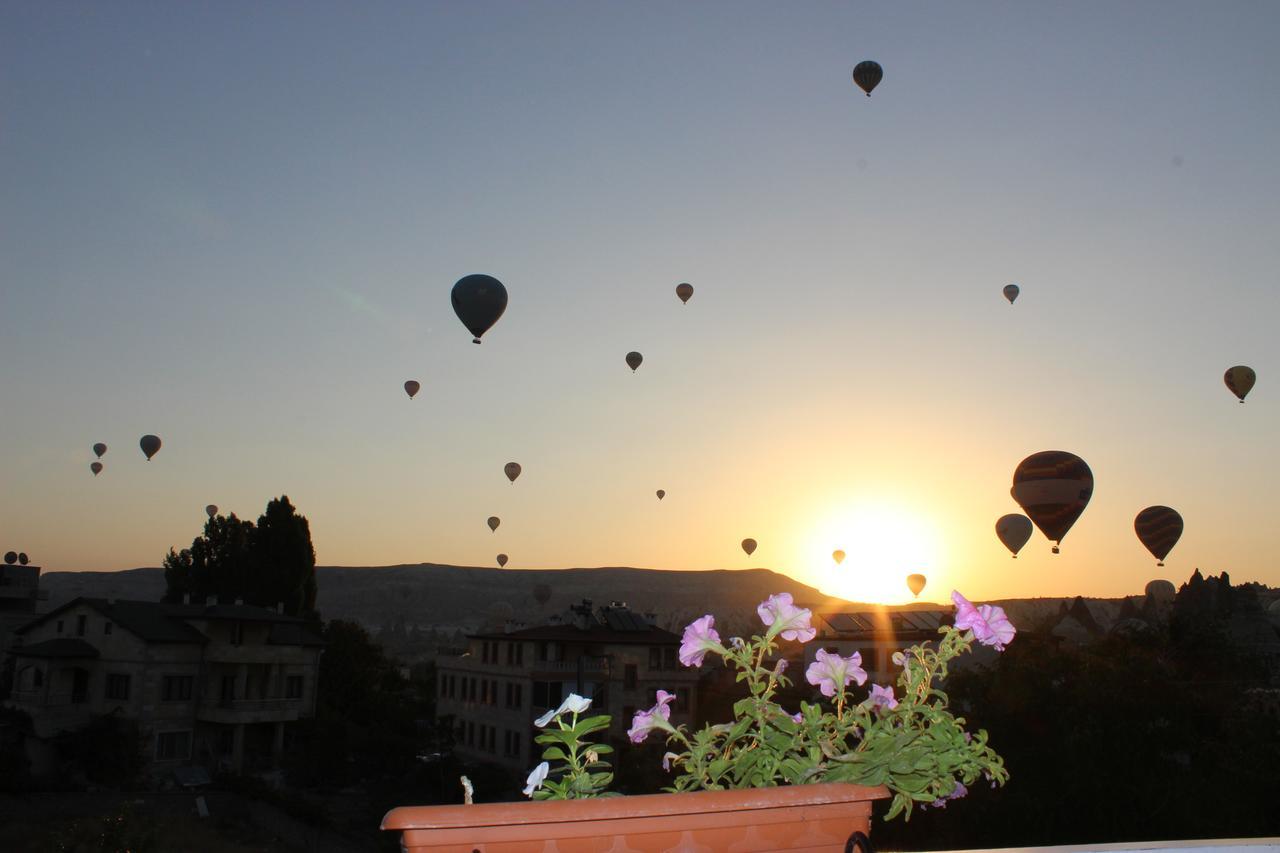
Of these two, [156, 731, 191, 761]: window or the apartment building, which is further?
the apartment building

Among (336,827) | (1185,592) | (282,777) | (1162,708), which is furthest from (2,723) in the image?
(1185,592)

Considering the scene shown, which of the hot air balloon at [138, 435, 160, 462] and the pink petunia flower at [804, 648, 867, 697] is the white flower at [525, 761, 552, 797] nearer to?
the pink petunia flower at [804, 648, 867, 697]

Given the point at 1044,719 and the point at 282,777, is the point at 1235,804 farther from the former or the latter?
the point at 282,777

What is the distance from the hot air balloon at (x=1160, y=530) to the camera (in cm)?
4650

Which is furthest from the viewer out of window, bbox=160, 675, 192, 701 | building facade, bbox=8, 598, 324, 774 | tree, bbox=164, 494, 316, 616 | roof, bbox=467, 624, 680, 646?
tree, bbox=164, 494, 316, 616

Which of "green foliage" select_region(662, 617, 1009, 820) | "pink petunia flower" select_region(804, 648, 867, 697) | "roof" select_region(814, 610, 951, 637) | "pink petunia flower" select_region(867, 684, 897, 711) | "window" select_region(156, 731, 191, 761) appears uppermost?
"pink petunia flower" select_region(804, 648, 867, 697)

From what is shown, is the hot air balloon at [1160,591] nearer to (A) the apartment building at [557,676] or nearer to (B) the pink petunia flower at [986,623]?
(A) the apartment building at [557,676]

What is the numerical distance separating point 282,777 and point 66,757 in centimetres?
804

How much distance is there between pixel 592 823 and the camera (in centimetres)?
206

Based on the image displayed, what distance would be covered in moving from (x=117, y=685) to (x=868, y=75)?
122 ft

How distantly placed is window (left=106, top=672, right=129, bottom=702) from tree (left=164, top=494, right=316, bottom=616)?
21154 millimetres

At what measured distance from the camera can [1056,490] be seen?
37188 mm

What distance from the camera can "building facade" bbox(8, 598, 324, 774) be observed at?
38.9 metres

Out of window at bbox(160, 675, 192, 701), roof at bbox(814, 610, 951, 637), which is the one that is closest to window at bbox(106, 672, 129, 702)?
window at bbox(160, 675, 192, 701)
